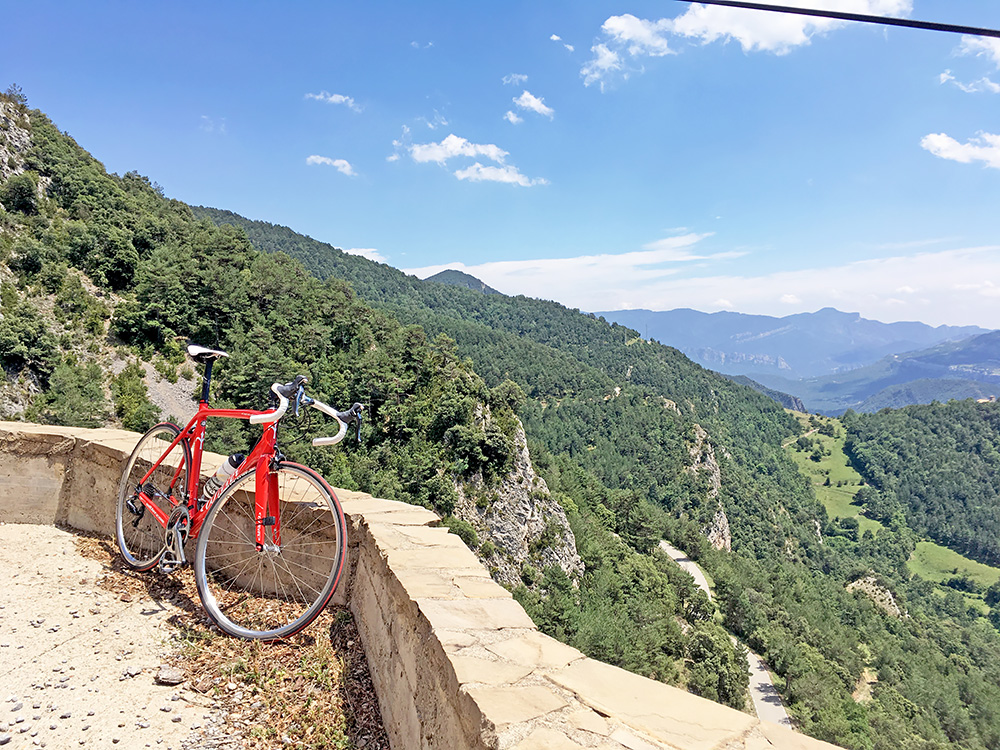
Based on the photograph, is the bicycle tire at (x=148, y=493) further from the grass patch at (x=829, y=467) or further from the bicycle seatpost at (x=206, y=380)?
the grass patch at (x=829, y=467)

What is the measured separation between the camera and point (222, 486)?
12.2 ft

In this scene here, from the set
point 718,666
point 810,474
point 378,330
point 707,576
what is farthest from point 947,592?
point 378,330

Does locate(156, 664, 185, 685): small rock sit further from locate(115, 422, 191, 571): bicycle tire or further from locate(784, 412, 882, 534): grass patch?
locate(784, 412, 882, 534): grass patch

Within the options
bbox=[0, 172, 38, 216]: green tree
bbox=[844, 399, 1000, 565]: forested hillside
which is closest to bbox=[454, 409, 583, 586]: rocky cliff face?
bbox=[0, 172, 38, 216]: green tree

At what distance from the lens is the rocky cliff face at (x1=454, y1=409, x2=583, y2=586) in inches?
1294

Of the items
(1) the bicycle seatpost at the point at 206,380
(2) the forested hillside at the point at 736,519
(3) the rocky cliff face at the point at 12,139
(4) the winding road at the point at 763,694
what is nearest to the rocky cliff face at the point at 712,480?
(2) the forested hillside at the point at 736,519

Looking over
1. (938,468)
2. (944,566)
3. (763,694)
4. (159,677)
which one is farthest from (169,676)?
(938,468)

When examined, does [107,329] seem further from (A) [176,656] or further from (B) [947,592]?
(B) [947,592]

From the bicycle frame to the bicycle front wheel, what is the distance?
5cm

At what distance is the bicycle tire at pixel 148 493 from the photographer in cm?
437

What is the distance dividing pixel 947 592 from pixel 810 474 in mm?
41311

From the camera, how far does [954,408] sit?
143 meters

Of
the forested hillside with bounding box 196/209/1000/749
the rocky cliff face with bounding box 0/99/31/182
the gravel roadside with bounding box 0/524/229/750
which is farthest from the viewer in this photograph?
the forested hillside with bounding box 196/209/1000/749

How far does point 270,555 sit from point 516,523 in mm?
32235
